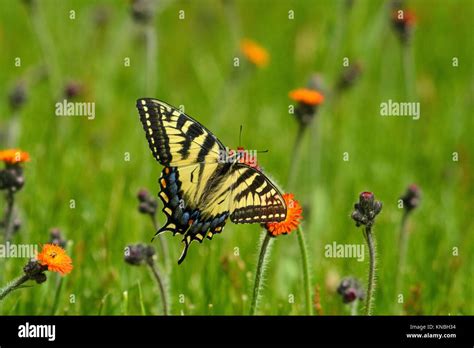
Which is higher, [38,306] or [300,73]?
[300,73]

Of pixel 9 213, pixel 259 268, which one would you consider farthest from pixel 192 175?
pixel 9 213

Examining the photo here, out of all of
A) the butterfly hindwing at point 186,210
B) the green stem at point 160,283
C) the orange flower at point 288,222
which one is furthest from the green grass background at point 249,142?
the orange flower at point 288,222

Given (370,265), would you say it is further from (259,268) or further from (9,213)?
(9,213)

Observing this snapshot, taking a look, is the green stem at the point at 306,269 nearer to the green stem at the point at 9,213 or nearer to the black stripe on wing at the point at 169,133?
the black stripe on wing at the point at 169,133

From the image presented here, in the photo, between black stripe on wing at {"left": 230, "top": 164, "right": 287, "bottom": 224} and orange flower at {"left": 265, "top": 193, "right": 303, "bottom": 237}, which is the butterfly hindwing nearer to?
black stripe on wing at {"left": 230, "top": 164, "right": 287, "bottom": 224}

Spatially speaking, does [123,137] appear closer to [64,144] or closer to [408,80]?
[64,144]

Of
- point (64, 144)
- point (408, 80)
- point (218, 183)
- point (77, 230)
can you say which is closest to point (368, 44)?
point (408, 80)
